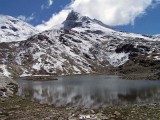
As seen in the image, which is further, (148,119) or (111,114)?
(111,114)

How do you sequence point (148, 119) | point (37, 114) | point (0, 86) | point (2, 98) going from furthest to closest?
point (0, 86), point (2, 98), point (37, 114), point (148, 119)

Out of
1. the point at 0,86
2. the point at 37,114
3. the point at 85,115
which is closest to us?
the point at 85,115

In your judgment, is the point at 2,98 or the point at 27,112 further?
the point at 2,98

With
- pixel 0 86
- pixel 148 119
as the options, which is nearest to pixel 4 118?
pixel 148 119

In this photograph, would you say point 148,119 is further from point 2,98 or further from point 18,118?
point 2,98

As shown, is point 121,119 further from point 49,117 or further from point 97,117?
point 49,117

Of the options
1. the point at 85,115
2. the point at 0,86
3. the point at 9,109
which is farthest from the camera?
the point at 0,86

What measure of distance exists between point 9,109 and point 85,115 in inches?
714

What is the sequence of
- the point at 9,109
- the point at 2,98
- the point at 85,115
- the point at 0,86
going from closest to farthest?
the point at 85,115
the point at 9,109
the point at 2,98
the point at 0,86

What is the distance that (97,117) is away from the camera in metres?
48.0

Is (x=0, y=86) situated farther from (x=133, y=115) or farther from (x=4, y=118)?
(x=133, y=115)

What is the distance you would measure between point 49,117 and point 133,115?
13.2m

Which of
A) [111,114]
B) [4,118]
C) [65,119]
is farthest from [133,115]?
[4,118]

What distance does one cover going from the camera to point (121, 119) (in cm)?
4656
